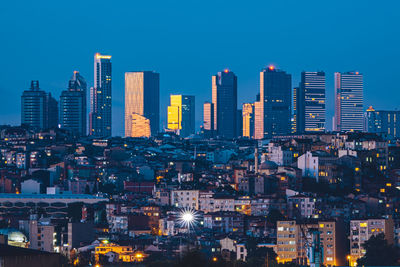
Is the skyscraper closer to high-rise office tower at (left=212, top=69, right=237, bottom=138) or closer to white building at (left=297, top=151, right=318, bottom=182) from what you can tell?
high-rise office tower at (left=212, top=69, right=237, bottom=138)

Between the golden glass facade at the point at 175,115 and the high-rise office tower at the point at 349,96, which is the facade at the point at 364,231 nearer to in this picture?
the high-rise office tower at the point at 349,96

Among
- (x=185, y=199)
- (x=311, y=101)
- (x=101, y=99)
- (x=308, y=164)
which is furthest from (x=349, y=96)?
(x=185, y=199)

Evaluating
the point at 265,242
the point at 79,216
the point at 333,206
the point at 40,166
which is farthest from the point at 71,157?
the point at 265,242

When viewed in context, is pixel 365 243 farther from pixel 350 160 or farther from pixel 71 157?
pixel 71 157

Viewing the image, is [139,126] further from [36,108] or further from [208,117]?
[36,108]

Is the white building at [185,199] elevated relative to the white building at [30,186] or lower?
lower

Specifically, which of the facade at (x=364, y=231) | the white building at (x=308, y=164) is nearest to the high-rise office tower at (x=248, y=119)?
the white building at (x=308, y=164)
